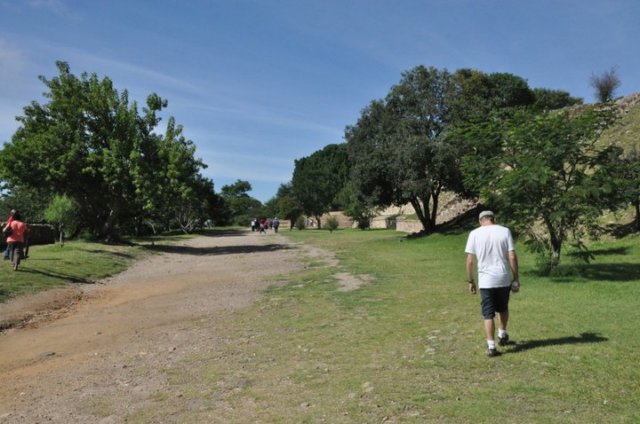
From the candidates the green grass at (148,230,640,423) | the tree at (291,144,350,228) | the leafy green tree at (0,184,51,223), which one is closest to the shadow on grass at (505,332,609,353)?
the green grass at (148,230,640,423)

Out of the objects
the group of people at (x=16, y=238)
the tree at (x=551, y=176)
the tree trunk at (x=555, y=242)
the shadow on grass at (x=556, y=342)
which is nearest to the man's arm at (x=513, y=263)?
the shadow on grass at (x=556, y=342)

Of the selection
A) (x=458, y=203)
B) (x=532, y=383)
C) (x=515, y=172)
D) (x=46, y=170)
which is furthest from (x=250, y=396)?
(x=458, y=203)

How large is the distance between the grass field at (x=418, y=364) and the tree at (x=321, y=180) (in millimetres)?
51602

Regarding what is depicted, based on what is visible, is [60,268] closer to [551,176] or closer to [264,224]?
[551,176]

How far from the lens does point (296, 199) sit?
7731 centimetres

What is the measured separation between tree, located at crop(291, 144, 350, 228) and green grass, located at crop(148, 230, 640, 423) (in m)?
51.7

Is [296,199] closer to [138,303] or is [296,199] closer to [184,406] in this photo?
[138,303]

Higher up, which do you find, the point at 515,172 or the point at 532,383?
the point at 515,172

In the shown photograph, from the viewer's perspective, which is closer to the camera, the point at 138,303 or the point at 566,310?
the point at 566,310

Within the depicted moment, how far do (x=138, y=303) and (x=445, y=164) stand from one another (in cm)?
1962

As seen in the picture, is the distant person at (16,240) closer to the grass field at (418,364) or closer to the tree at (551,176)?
the grass field at (418,364)

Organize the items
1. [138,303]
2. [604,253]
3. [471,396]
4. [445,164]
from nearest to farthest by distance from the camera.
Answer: [471,396], [138,303], [604,253], [445,164]

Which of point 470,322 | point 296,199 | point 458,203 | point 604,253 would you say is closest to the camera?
point 470,322

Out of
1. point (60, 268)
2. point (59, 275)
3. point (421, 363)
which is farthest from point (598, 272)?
point (60, 268)
